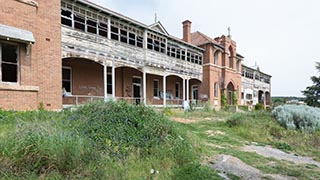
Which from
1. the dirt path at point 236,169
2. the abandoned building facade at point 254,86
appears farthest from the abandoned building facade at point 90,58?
the abandoned building facade at point 254,86

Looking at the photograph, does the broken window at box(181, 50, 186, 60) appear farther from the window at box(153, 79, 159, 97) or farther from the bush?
the bush

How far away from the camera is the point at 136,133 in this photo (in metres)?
6.07

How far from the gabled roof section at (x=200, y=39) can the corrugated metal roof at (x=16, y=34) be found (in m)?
21.6

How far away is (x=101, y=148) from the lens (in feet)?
17.1

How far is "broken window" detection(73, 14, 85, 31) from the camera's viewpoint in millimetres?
14955

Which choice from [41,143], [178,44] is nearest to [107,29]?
[178,44]

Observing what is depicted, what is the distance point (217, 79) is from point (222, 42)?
527 cm

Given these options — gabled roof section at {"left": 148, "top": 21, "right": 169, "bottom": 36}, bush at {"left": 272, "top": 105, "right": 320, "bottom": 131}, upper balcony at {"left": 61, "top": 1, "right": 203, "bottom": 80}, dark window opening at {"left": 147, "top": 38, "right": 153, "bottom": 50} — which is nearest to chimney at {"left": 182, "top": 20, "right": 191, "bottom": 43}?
upper balcony at {"left": 61, "top": 1, "right": 203, "bottom": 80}

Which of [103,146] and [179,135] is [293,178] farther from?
[103,146]

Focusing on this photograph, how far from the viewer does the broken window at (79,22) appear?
49.1ft

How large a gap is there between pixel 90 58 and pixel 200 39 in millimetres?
18122

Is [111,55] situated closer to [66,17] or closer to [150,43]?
[66,17]

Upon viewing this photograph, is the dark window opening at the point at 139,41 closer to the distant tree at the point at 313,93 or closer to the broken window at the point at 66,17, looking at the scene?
the broken window at the point at 66,17

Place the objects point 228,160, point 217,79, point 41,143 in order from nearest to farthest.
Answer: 1. point 41,143
2. point 228,160
3. point 217,79
